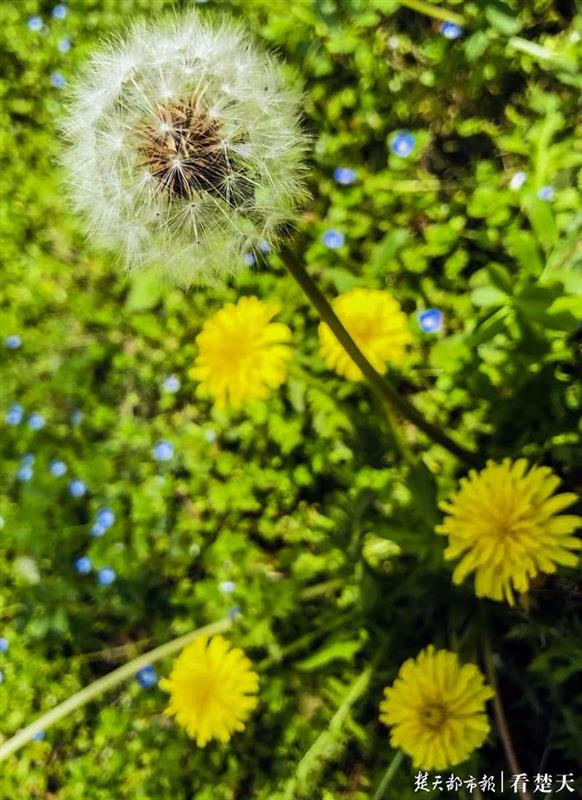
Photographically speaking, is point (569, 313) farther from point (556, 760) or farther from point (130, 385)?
point (130, 385)

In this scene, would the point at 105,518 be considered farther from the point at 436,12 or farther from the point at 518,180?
the point at 436,12

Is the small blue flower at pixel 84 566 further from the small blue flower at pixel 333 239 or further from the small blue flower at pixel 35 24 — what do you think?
the small blue flower at pixel 35 24

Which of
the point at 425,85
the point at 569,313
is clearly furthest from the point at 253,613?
the point at 425,85

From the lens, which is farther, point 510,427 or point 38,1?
point 38,1

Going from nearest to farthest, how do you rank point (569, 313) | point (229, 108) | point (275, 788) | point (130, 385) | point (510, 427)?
point (229, 108) → point (569, 313) → point (510, 427) → point (275, 788) → point (130, 385)

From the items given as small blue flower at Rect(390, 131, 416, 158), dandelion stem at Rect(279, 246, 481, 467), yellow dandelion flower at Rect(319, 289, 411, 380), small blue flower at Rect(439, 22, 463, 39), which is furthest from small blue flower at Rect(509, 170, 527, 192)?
dandelion stem at Rect(279, 246, 481, 467)

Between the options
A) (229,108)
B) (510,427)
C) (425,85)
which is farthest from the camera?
(425,85)

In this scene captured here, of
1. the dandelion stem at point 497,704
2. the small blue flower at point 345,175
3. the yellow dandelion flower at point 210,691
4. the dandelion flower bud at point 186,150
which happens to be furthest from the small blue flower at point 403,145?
the yellow dandelion flower at point 210,691

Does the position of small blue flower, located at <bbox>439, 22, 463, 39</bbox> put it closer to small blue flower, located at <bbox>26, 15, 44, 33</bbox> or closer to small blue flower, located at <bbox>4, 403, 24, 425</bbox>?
small blue flower, located at <bbox>26, 15, 44, 33</bbox>

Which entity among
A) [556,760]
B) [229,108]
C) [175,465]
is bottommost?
[175,465]
